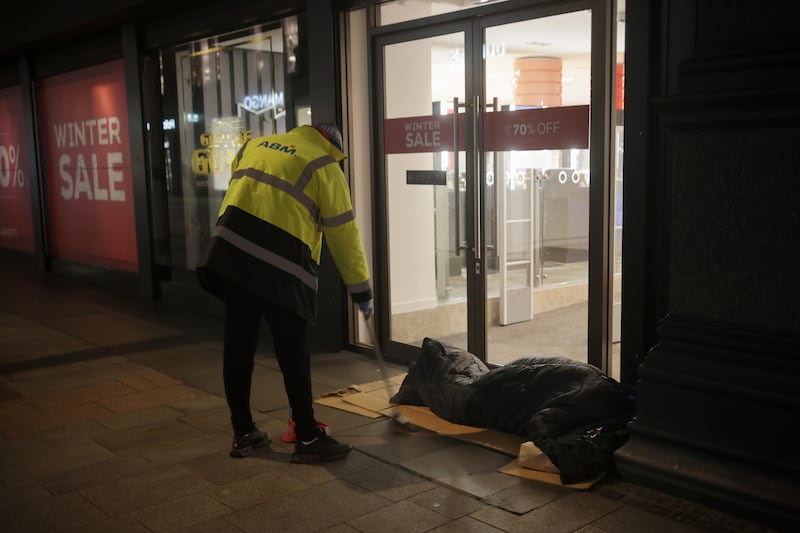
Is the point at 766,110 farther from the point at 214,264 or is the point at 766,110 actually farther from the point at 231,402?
the point at 231,402

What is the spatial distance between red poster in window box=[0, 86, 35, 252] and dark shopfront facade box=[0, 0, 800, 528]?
7.40ft

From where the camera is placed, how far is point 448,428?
4.65m

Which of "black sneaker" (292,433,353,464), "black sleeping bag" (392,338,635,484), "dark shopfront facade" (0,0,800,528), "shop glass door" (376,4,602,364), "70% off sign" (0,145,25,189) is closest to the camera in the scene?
"dark shopfront facade" (0,0,800,528)

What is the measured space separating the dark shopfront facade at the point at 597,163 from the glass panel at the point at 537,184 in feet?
0.22

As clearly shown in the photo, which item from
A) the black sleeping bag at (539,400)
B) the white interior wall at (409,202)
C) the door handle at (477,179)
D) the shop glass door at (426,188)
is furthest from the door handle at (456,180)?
the black sleeping bag at (539,400)

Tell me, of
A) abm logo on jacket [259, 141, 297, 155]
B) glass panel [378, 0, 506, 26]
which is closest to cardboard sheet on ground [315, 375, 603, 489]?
abm logo on jacket [259, 141, 297, 155]

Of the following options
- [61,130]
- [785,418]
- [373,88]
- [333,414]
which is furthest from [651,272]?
[61,130]

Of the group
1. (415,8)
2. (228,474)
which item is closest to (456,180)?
(415,8)

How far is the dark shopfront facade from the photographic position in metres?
3.54

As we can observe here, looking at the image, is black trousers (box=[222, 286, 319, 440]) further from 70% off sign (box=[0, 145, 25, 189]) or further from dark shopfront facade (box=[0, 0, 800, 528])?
70% off sign (box=[0, 145, 25, 189])

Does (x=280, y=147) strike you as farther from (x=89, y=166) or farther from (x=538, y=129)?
(x=89, y=166)

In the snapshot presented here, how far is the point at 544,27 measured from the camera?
5.25 metres

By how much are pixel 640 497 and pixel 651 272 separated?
1.22 metres

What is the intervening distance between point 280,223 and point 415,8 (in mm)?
2695
